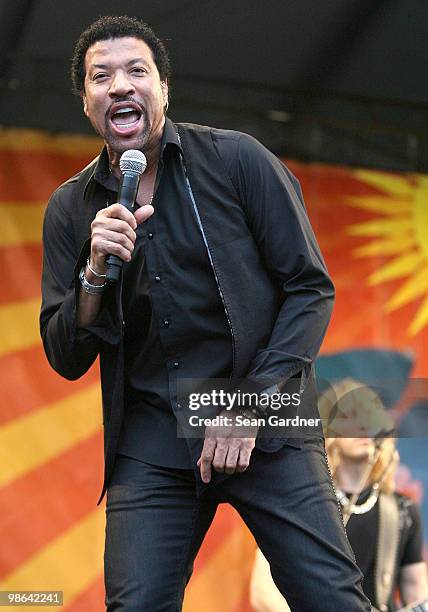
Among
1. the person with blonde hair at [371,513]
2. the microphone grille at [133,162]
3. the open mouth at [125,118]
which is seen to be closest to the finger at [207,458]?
the microphone grille at [133,162]

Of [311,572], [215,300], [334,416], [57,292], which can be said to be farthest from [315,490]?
[334,416]

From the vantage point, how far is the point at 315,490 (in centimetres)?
229

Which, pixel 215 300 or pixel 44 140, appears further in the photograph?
pixel 44 140

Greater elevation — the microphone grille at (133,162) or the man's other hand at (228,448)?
the microphone grille at (133,162)

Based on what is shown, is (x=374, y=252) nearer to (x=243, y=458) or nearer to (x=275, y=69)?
(x=275, y=69)

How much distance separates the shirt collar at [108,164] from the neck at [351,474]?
6.47ft

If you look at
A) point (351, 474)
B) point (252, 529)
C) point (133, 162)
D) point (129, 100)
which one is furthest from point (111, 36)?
point (351, 474)

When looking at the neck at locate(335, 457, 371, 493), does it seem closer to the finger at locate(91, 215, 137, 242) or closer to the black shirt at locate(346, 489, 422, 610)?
the black shirt at locate(346, 489, 422, 610)

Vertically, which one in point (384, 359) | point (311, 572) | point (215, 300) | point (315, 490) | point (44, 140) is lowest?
point (311, 572)

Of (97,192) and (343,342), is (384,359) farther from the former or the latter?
(97,192)

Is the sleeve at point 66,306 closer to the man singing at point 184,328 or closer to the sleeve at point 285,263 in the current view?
the man singing at point 184,328

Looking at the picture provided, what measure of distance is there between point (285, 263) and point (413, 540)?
227 cm

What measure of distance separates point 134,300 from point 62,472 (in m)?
2.71

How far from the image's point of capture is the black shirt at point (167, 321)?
2.38m
